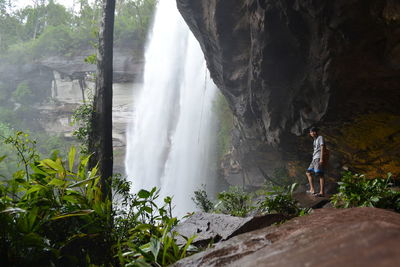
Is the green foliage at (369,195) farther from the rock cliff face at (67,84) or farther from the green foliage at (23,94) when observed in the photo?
the green foliage at (23,94)

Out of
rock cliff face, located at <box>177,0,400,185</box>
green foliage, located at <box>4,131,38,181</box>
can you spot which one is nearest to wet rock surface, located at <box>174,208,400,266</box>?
green foliage, located at <box>4,131,38,181</box>

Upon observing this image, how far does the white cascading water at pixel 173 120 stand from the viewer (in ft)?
63.2

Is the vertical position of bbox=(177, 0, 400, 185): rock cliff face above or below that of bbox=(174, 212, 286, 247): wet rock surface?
above

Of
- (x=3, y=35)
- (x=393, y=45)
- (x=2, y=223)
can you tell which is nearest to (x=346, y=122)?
(x=393, y=45)

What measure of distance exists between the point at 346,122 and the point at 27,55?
2922 centimetres

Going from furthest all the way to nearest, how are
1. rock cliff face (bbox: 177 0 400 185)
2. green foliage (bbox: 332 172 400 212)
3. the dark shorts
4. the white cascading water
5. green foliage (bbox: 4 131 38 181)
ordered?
1. the white cascading water
2. rock cliff face (bbox: 177 0 400 185)
3. the dark shorts
4. green foliage (bbox: 332 172 400 212)
5. green foliage (bbox: 4 131 38 181)

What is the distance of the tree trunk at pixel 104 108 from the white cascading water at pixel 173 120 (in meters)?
13.0

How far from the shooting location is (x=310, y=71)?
8250 mm

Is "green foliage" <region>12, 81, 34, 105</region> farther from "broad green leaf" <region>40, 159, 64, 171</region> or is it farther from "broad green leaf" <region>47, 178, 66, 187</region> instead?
"broad green leaf" <region>47, 178, 66, 187</region>

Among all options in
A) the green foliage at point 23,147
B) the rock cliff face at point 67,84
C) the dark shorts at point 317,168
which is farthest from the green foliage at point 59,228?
the rock cliff face at point 67,84

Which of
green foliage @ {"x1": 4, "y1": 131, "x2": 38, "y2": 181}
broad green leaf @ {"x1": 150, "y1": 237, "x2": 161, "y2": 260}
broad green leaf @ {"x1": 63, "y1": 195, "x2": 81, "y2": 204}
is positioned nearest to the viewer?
broad green leaf @ {"x1": 150, "y1": 237, "x2": 161, "y2": 260}

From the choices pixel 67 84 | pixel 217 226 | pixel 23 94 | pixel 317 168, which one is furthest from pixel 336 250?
pixel 23 94

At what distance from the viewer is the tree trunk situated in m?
4.83

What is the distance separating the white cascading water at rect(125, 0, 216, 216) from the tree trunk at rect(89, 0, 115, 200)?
42.6ft
